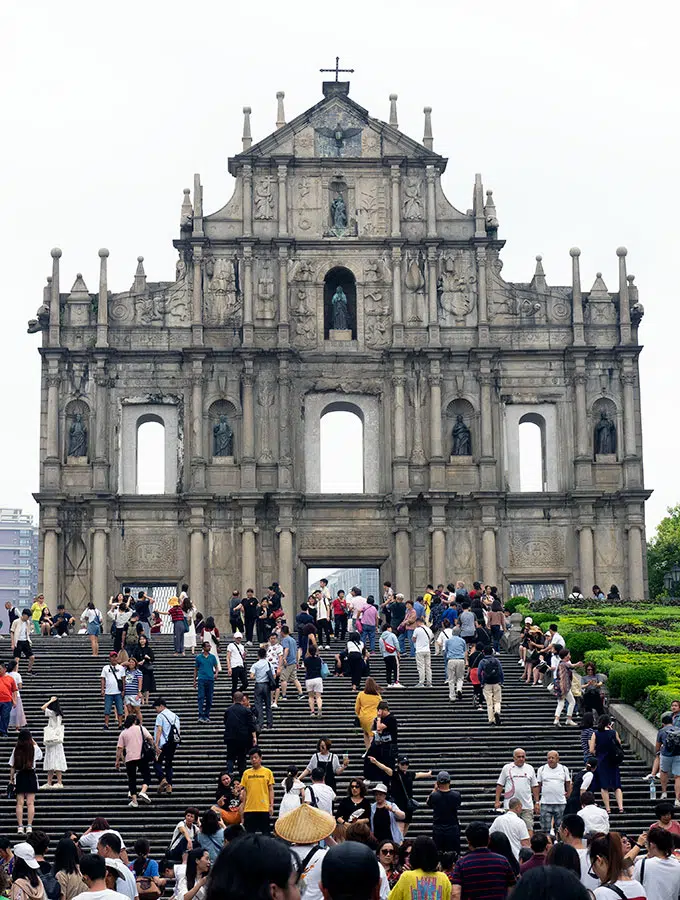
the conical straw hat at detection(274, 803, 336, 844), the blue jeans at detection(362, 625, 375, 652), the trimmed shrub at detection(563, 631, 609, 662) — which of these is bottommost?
the conical straw hat at detection(274, 803, 336, 844)

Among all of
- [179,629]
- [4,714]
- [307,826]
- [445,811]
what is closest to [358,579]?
[179,629]

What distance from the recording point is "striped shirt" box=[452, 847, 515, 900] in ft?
39.4

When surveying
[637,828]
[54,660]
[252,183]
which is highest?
[252,183]

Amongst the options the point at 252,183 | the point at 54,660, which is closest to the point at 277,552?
the point at 252,183

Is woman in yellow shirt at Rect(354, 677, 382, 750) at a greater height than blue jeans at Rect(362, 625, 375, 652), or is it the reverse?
blue jeans at Rect(362, 625, 375, 652)

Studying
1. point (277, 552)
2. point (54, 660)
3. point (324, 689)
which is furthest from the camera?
point (277, 552)

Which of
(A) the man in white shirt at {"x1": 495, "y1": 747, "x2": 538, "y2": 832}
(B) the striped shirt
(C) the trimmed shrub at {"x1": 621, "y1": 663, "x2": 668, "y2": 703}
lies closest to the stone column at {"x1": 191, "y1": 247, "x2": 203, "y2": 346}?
(C) the trimmed shrub at {"x1": 621, "y1": 663, "x2": 668, "y2": 703}

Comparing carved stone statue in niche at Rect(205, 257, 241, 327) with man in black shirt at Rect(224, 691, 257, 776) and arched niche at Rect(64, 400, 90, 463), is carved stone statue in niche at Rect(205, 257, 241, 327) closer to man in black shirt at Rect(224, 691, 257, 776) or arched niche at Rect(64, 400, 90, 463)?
arched niche at Rect(64, 400, 90, 463)

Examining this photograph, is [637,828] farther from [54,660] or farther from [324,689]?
[54,660]

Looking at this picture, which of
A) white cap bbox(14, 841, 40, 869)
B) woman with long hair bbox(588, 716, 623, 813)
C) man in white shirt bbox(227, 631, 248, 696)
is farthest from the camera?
man in white shirt bbox(227, 631, 248, 696)

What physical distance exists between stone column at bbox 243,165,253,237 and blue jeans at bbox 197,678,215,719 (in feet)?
79.8

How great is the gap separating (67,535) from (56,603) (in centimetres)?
202

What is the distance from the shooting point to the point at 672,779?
80.5 feet

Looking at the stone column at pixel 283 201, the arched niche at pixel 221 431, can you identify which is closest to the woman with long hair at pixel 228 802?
the arched niche at pixel 221 431
